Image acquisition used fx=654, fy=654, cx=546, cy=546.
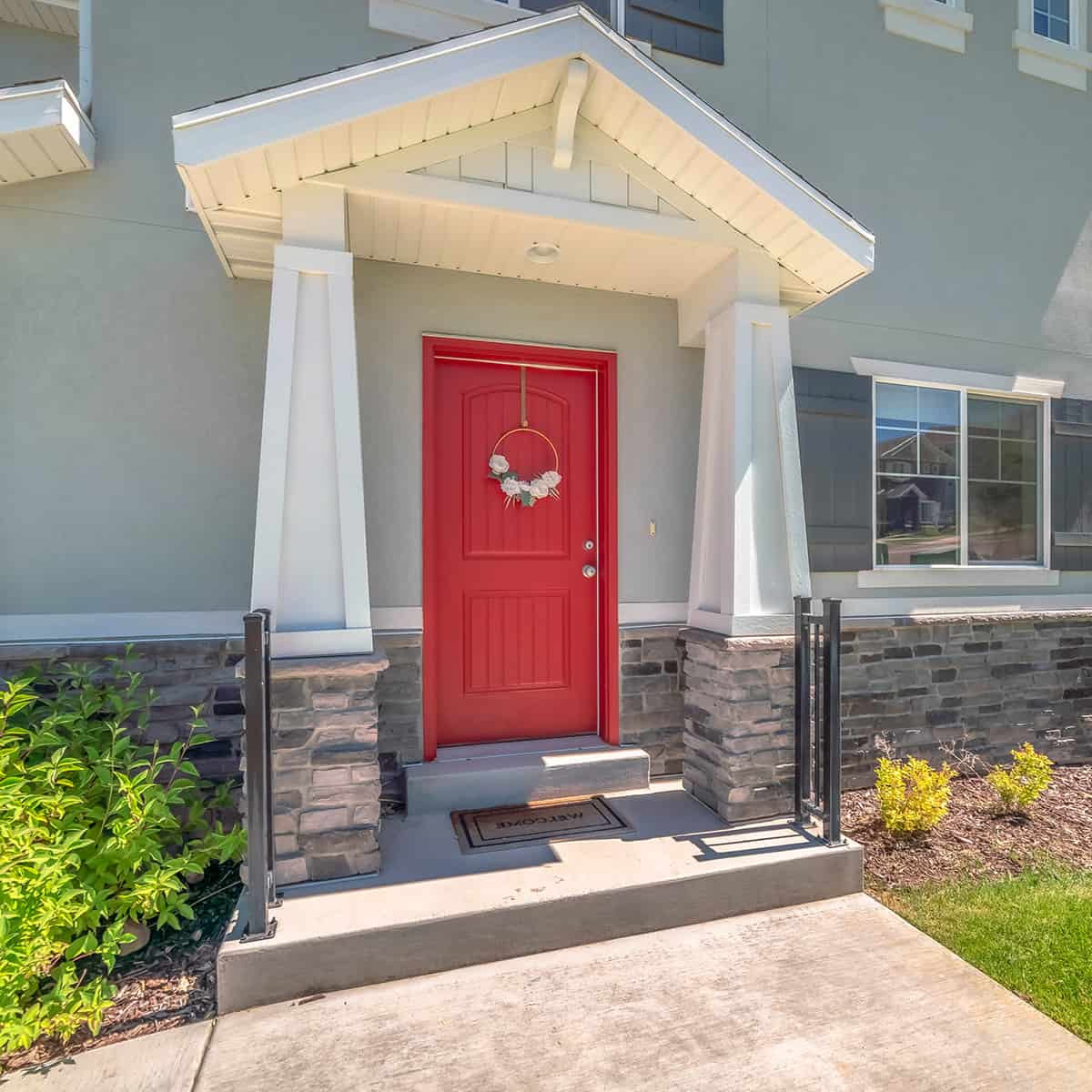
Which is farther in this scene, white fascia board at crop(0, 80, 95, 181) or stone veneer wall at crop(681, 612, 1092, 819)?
stone veneer wall at crop(681, 612, 1092, 819)

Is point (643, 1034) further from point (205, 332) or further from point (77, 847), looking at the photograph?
point (205, 332)

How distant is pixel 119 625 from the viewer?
309 cm

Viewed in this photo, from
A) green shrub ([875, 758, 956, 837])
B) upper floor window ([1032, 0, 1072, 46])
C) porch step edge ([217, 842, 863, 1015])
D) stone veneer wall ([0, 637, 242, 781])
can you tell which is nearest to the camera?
porch step edge ([217, 842, 863, 1015])

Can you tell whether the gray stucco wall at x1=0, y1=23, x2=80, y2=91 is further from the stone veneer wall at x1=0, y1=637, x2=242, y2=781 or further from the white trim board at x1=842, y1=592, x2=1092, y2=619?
the white trim board at x1=842, y1=592, x2=1092, y2=619

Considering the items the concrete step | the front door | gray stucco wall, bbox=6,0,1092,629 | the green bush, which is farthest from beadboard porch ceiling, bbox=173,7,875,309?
the concrete step

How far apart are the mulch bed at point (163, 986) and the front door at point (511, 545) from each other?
1253 millimetres

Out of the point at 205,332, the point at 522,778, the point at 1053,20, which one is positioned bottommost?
the point at 522,778

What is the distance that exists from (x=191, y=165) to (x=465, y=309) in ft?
4.57

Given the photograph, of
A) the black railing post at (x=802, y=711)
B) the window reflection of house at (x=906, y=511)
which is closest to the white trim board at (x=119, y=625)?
the black railing post at (x=802, y=711)

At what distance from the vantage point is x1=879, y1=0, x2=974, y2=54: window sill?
14.5 feet

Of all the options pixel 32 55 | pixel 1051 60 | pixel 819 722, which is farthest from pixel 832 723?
pixel 32 55

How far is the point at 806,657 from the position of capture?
314cm

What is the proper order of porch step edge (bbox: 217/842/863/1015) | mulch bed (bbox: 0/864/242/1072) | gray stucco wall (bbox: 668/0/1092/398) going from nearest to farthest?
mulch bed (bbox: 0/864/242/1072) < porch step edge (bbox: 217/842/863/1015) < gray stucco wall (bbox: 668/0/1092/398)

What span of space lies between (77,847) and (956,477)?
5230mm
